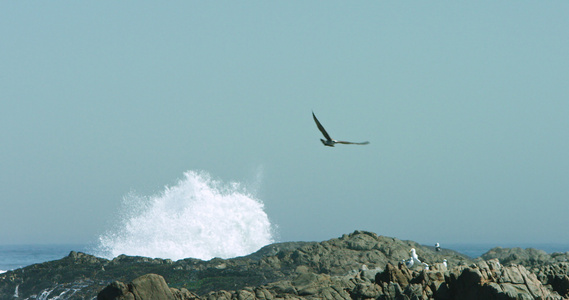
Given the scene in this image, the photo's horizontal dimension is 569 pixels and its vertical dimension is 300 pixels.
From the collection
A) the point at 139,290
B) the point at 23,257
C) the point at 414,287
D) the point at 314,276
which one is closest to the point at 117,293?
the point at 139,290

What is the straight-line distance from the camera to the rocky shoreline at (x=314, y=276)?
20.6 m

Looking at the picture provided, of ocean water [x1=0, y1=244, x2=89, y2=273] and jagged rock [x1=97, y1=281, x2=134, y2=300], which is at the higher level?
ocean water [x1=0, y1=244, x2=89, y2=273]

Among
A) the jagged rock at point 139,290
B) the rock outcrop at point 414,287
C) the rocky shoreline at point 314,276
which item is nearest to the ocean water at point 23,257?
the rocky shoreline at point 314,276

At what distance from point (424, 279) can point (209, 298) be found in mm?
6783

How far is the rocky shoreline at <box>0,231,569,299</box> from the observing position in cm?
2061

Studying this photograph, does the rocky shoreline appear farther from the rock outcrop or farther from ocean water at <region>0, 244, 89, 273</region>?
ocean water at <region>0, 244, 89, 273</region>

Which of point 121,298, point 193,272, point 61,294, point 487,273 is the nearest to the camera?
point 121,298

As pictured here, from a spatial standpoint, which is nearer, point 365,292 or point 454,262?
point 365,292

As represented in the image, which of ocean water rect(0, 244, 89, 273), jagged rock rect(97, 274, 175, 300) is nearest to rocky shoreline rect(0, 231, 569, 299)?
jagged rock rect(97, 274, 175, 300)

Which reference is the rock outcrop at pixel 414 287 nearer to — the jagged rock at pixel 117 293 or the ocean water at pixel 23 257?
the jagged rock at pixel 117 293

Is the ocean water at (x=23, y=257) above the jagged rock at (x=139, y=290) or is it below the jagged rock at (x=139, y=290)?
above

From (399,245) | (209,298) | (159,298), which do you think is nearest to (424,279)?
(209,298)

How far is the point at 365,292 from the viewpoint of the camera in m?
22.5

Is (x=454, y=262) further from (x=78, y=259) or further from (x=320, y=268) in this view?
(x=78, y=259)
